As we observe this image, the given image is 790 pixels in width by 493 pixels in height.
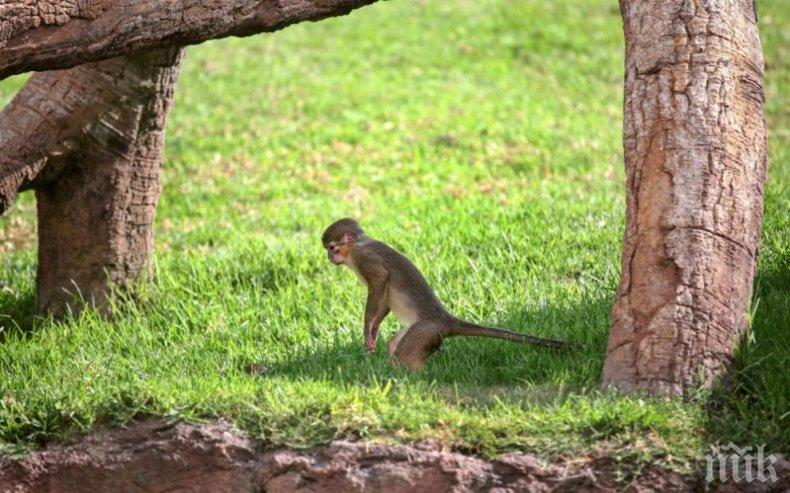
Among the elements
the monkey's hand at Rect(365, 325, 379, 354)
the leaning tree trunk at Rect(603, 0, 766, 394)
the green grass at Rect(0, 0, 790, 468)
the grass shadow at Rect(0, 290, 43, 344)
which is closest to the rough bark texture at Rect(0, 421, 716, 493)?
the green grass at Rect(0, 0, 790, 468)

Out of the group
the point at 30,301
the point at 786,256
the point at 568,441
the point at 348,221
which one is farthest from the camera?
the point at 30,301

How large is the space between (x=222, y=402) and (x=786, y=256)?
369 centimetres

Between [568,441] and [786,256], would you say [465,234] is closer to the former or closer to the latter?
[786,256]

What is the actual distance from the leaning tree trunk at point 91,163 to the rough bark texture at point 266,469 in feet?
7.52

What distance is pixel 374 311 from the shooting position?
Result: 619 cm

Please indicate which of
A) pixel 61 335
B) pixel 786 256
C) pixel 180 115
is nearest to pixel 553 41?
pixel 180 115

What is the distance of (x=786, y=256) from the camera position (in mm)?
6895

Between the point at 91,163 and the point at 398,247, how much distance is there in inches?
91.6

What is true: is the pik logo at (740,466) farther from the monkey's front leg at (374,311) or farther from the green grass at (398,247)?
the monkey's front leg at (374,311)

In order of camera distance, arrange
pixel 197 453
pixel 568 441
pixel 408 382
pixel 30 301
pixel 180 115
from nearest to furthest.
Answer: pixel 568 441, pixel 197 453, pixel 408 382, pixel 30 301, pixel 180 115

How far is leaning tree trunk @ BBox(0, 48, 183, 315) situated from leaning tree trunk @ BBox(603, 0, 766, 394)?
3.28 metres

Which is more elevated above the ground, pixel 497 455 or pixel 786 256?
pixel 786 256

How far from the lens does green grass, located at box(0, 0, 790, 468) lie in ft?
16.6

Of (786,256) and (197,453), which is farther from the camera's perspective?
(786,256)
